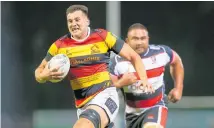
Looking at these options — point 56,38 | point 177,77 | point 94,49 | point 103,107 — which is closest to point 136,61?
point 94,49

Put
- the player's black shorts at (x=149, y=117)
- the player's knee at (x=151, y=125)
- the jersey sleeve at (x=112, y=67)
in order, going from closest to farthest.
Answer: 1. the player's knee at (x=151, y=125)
2. the player's black shorts at (x=149, y=117)
3. the jersey sleeve at (x=112, y=67)

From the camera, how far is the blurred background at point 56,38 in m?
9.16

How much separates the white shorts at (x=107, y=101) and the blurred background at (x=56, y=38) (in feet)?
10.1

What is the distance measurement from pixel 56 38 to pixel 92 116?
11.6 ft

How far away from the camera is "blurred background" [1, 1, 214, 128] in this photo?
916 centimetres

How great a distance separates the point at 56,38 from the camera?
30.0 ft

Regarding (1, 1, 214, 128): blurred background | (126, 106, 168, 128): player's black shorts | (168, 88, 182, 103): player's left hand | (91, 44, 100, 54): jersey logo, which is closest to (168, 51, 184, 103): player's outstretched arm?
(168, 88, 182, 103): player's left hand

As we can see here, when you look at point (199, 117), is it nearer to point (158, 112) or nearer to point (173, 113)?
point (173, 113)

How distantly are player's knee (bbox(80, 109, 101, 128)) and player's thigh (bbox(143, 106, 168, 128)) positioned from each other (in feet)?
3.30

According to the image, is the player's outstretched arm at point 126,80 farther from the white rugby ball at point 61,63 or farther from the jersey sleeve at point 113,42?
the white rugby ball at point 61,63

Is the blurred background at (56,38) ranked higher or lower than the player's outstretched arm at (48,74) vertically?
lower

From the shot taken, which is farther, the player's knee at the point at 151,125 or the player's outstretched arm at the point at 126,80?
the player's knee at the point at 151,125

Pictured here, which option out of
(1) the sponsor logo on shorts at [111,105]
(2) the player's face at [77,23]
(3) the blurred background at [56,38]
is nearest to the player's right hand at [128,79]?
(1) the sponsor logo on shorts at [111,105]

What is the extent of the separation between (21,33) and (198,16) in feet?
7.06
